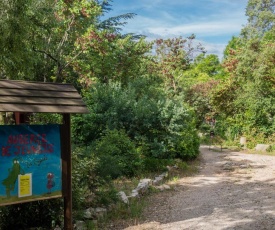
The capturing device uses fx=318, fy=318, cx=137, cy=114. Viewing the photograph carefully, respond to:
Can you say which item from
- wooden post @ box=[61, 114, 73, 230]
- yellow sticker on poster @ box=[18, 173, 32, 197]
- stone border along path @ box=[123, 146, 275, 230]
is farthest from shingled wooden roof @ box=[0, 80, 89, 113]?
stone border along path @ box=[123, 146, 275, 230]

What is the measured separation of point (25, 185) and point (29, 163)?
31cm

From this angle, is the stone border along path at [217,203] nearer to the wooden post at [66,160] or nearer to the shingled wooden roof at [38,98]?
the wooden post at [66,160]

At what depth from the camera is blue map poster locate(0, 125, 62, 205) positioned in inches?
169

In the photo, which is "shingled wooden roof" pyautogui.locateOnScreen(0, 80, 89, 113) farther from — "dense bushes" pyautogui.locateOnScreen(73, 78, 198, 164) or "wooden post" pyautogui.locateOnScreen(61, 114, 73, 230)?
"dense bushes" pyautogui.locateOnScreen(73, 78, 198, 164)

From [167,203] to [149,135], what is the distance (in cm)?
482

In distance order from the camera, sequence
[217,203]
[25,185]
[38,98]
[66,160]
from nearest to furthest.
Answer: [25,185]
[38,98]
[66,160]
[217,203]

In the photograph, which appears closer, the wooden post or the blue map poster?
the blue map poster

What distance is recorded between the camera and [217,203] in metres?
7.50

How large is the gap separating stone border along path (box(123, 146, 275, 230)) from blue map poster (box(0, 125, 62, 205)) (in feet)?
7.04

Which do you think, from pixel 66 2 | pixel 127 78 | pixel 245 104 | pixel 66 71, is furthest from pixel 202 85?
pixel 66 2

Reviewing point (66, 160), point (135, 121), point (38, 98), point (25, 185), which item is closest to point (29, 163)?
point (25, 185)

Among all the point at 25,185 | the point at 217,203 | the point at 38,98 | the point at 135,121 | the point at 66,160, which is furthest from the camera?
the point at 135,121

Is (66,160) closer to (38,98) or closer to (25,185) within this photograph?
(25,185)

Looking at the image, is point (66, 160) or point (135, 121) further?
point (135, 121)
